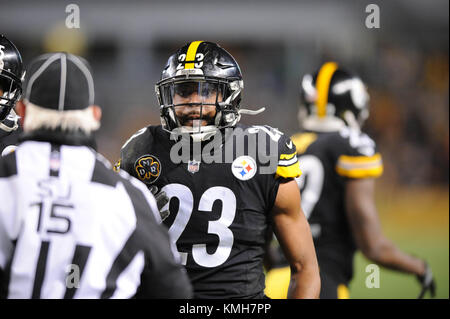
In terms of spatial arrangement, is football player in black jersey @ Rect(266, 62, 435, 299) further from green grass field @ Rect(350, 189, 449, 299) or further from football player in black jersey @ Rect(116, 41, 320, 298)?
football player in black jersey @ Rect(116, 41, 320, 298)

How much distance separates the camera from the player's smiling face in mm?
3115

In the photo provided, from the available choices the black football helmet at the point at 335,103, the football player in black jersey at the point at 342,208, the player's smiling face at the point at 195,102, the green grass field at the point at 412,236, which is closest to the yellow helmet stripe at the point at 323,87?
the black football helmet at the point at 335,103

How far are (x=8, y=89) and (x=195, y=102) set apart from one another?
1157 millimetres

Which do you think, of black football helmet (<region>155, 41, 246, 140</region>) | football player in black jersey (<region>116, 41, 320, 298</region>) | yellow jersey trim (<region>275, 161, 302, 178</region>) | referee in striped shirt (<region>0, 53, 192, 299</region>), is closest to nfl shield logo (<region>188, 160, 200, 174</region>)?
football player in black jersey (<region>116, 41, 320, 298</region>)

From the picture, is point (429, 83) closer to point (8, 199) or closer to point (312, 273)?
point (312, 273)

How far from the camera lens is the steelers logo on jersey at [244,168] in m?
3.02

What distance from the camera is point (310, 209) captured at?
4434 mm

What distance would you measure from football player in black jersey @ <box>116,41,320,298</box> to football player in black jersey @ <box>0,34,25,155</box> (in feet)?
2.53

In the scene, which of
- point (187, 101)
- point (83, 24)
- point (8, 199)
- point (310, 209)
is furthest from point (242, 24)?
point (8, 199)

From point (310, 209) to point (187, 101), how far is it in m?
1.61

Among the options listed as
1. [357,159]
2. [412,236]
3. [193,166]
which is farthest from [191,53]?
[412,236]

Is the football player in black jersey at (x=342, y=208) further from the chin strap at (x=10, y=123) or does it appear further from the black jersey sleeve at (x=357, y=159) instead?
the chin strap at (x=10, y=123)
